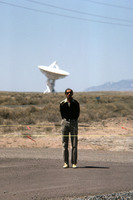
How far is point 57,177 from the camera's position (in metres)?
7.38

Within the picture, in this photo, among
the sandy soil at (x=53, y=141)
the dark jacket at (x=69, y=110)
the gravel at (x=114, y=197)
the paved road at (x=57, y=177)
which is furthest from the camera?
the sandy soil at (x=53, y=141)

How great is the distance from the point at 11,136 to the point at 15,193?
1047 centimetres

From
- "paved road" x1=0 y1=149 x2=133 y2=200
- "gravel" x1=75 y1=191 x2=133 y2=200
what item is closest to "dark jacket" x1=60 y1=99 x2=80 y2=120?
"paved road" x1=0 y1=149 x2=133 y2=200

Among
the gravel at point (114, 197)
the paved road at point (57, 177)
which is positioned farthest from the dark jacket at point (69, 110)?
the gravel at point (114, 197)

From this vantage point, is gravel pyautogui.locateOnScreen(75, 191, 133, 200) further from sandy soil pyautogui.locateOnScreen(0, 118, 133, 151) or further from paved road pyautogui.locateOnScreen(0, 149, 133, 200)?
sandy soil pyautogui.locateOnScreen(0, 118, 133, 151)

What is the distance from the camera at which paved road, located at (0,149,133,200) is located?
20.5 ft

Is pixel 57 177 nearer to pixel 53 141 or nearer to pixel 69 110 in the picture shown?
pixel 69 110

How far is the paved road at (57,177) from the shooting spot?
20.5 feet

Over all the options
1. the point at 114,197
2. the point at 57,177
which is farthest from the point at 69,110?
the point at 114,197

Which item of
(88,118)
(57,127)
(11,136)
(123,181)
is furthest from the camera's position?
(88,118)

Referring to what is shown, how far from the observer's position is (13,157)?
10102 mm

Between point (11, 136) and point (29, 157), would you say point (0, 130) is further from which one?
point (29, 157)

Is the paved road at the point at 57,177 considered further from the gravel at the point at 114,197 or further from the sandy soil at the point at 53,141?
the sandy soil at the point at 53,141

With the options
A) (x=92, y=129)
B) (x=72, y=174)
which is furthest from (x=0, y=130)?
(x=72, y=174)
